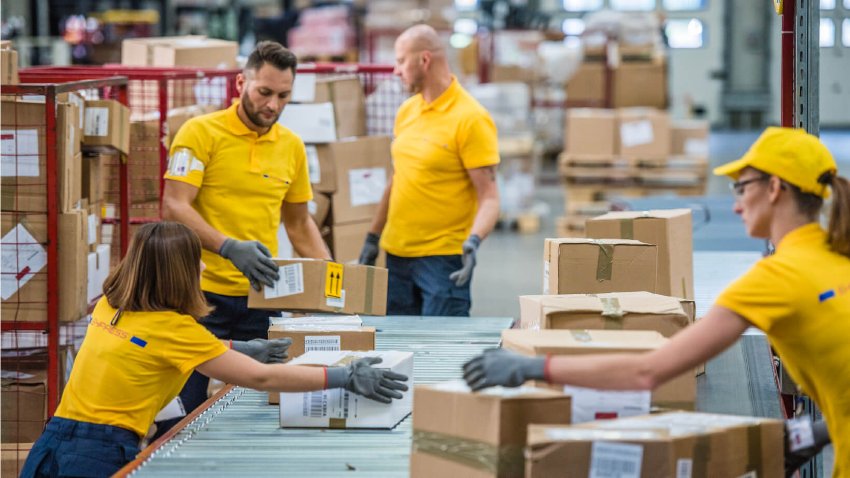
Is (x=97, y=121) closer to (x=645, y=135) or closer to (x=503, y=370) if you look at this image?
(x=503, y=370)

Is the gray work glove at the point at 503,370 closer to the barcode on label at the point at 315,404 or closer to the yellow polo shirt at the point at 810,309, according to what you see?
the yellow polo shirt at the point at 810,309

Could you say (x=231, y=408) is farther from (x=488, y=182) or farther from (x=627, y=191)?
(x=627, y=191)

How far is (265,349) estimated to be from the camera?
3777 mm

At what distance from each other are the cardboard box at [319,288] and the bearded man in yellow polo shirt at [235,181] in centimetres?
36

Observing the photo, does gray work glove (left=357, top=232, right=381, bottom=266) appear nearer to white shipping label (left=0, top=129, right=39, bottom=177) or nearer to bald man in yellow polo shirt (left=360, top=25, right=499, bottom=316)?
bald man in yellow polo shirt (left=360, top=25, right=499, bottom=316)

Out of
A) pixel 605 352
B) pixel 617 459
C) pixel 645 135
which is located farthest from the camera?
pixel 645 135

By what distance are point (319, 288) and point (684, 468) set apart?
73.3 inches

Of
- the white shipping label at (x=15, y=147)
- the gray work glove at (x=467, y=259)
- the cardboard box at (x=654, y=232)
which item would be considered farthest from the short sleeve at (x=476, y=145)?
the white shipping label at (x=15, y=147)

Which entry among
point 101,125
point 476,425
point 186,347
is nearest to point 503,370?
point 476,425

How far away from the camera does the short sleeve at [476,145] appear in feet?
18.0

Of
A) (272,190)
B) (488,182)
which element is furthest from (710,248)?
(272,190)

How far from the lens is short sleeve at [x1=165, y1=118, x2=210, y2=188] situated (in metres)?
4.60

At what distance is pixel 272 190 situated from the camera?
483cm

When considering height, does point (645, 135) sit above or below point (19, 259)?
above
